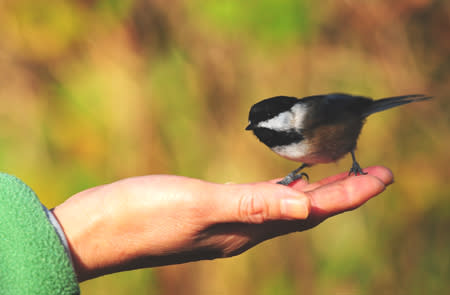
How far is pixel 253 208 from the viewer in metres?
1.09

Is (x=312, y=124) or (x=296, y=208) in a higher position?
(x=312, y=124)

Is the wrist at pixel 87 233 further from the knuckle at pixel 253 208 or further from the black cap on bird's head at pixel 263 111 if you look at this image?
the black cap on bird's head at pixel 263 111

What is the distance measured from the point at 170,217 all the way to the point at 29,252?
0.34 meters

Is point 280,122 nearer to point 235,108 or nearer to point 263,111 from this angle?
point 263,111

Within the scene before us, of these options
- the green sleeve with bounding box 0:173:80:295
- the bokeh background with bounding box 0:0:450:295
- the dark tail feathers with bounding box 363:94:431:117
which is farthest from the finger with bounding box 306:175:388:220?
the bokeh background with bounding box 0:0:450:295

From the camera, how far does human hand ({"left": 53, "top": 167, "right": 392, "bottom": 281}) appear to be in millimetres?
1138

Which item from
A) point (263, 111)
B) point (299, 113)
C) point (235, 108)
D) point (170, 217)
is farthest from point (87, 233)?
point (235, 108)

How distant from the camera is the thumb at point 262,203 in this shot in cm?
106

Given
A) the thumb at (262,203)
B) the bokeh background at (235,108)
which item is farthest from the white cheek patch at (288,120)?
the bokeh background at (235,108)

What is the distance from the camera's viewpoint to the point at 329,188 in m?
1.19

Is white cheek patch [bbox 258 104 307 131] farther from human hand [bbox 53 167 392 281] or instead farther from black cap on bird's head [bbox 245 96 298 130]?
human hand [bbox 53 167 392 281]

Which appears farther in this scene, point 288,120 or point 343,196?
point 288,120

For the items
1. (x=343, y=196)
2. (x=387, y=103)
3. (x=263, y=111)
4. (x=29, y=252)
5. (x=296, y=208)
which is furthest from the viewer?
(x=387, y=103)

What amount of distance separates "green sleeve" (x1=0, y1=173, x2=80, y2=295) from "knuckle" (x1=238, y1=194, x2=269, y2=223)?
38cm
